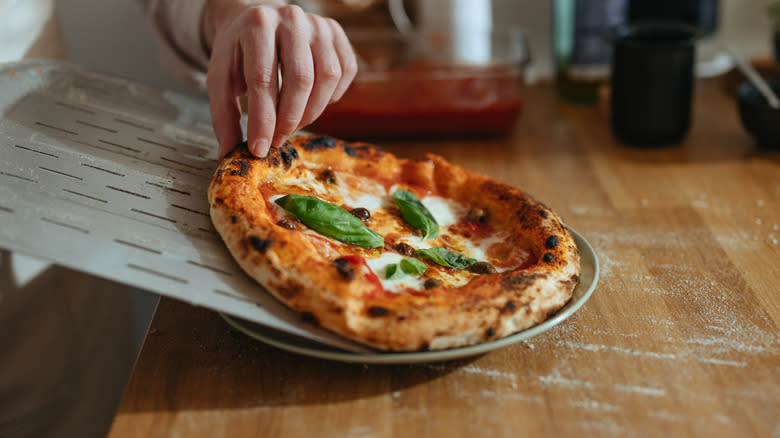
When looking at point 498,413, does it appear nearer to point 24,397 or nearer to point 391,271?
point 391,271

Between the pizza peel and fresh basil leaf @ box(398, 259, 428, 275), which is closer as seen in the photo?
the pizza peel

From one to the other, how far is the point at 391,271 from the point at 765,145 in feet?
3.97

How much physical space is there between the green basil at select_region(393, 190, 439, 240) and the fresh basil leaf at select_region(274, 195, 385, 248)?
91 mm

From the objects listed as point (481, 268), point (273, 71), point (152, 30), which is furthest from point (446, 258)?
point (152, 30)

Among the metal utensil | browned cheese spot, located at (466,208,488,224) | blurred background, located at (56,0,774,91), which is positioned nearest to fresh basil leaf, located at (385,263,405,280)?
browned cheese spot, located at (466,208,488,224)

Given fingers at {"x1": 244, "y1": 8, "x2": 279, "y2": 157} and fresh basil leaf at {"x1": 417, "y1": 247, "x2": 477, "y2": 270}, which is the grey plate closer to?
fresh basil leaf at {"x1": 417, "y1": 247, "x2": 477, "y2": 270}

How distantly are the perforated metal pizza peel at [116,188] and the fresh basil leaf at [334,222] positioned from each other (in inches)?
4.8

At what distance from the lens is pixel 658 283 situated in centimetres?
110

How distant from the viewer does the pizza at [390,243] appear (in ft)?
2.66

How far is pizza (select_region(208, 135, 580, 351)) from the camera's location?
811mm

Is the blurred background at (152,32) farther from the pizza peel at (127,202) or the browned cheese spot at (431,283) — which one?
the browned cheese spot at (431,283)

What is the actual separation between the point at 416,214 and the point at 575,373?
32 cm

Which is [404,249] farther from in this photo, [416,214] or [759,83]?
[759,83]

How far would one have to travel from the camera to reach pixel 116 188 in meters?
0.95
